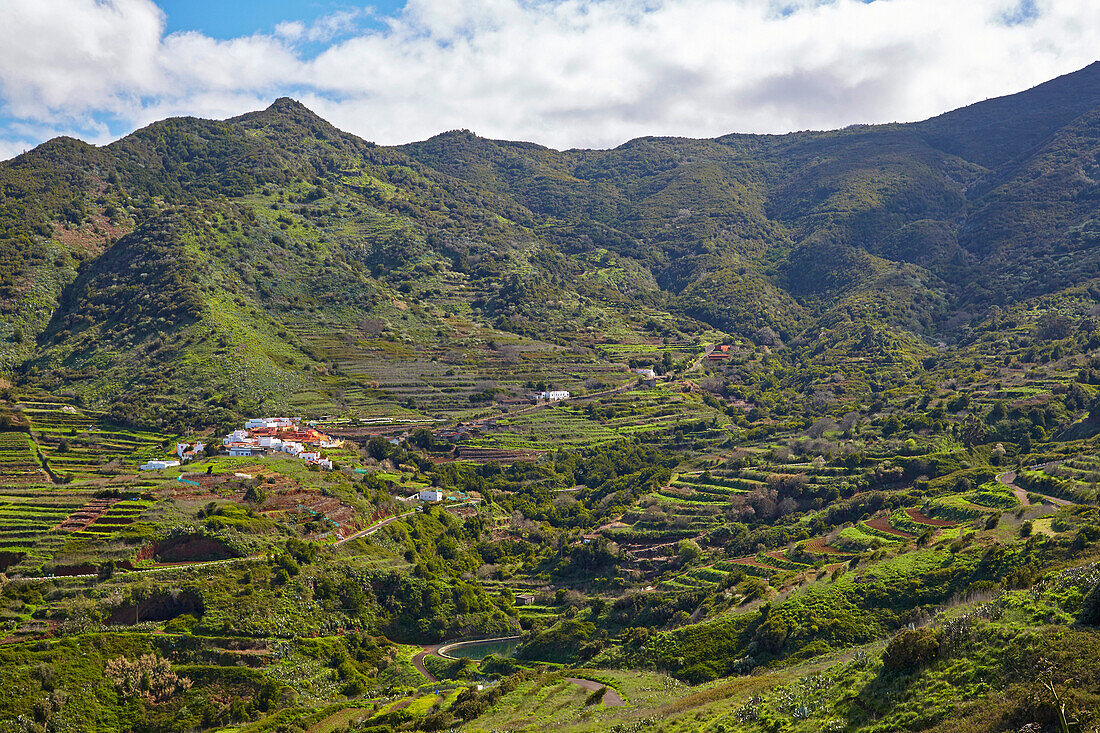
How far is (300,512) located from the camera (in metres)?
64.3

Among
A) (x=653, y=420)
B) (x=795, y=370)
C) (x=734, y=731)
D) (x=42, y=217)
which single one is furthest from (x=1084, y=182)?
(x=42, y=217)

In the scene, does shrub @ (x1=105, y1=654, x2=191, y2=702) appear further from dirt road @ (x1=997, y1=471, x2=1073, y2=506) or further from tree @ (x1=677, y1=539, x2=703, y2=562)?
dirt road @ (x1=997, y1=471, x2=1073, y2=506)

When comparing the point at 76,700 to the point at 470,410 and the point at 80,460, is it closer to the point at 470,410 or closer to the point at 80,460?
the point at 80,460

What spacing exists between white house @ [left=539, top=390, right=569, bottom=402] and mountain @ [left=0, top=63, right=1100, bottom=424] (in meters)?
4.48

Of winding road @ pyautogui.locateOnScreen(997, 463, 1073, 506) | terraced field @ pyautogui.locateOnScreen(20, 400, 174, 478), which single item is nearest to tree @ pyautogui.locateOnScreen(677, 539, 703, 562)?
winding road @ pyautogui.locateOnScreen(997, 463, 1073, 506)

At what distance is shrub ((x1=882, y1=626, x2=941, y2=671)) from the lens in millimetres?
22594

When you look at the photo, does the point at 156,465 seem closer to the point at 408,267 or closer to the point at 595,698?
the point at 595,698

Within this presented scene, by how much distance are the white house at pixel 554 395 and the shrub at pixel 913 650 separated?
86535 mm

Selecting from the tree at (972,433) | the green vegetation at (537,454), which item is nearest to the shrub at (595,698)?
the green vegetation at (537,454)

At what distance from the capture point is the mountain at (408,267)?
10769 cm

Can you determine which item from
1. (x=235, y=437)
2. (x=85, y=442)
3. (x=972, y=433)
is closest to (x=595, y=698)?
(x=972, y=433)

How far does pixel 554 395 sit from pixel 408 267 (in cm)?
5214

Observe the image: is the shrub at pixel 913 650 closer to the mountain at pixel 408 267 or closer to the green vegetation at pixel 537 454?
the green vegetation at pixel 537 454

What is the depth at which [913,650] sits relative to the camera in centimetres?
2278
